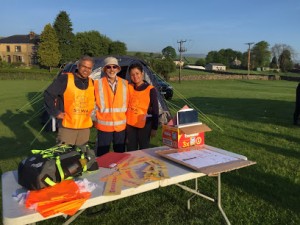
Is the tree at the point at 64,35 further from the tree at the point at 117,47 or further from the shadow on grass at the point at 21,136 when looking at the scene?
the shadow on grass at the point at 21,136

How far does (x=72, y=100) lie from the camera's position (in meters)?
3.93

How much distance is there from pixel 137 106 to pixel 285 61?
95577 mm

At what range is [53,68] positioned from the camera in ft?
214

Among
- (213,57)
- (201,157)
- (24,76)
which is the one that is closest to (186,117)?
(201,157)

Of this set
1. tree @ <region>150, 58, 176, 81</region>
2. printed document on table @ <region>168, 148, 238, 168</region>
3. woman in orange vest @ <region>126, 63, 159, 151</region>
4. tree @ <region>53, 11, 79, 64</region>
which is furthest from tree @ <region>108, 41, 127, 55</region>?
printed document on table @ <region>168, 148, 238, 168</region>

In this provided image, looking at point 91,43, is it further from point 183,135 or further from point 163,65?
point 183,135

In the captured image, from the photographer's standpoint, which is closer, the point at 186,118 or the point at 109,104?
the point at 186,118

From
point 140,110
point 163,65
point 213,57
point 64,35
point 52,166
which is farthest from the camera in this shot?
point 213,57

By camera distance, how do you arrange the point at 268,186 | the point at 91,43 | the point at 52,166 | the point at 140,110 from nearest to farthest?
the point at 52,166, the point at 140,110, the point at 268,186, the point at 91,43

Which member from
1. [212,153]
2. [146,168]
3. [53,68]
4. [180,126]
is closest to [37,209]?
[146,168]

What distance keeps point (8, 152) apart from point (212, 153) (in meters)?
5.42

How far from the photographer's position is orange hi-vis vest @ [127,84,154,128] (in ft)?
14.0

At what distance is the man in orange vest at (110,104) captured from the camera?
13.2 ft

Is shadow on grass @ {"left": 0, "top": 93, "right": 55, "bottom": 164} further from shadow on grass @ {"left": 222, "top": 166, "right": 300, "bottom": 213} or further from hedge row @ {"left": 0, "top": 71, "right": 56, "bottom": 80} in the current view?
hedge row @ {"left": 0, "top": 71, "right": 56, "bottom": 80}
